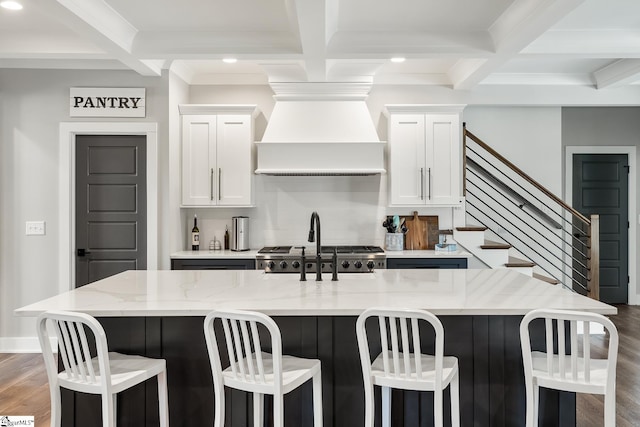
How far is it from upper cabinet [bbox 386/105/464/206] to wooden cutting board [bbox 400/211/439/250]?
33 cm

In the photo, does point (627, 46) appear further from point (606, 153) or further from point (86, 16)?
point (86, 16)

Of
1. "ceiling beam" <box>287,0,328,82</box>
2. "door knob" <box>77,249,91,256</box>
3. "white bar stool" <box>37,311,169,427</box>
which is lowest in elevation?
"white bar stool" <box>37,311,169,427</box>

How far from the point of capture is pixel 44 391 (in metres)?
3.61

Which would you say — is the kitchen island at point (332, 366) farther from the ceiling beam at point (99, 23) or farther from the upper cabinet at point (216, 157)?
the upper cabinet at point (216, 157)

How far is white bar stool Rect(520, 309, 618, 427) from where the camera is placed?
197 cm

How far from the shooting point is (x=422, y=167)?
4914 mm

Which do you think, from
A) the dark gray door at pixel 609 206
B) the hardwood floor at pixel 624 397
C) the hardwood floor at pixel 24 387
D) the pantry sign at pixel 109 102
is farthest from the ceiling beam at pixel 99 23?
the dark gray door at pixel 609 206

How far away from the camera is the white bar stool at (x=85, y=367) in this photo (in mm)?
2033

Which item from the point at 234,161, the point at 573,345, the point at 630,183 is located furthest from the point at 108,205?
A: the point at 630,183

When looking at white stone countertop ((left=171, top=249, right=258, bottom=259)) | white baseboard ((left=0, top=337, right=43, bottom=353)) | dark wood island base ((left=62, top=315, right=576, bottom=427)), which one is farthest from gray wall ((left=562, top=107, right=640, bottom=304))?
white baseboard ((left=0, top=337, right=43, bottom=353))

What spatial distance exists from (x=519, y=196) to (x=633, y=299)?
2368mm

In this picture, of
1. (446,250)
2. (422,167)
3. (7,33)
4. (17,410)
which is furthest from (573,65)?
(17,410)

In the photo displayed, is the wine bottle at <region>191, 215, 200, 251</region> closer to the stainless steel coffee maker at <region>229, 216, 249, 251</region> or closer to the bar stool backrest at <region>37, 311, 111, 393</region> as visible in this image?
the stainless steel coffee maker at <region>229, 216, 249, 251</region>

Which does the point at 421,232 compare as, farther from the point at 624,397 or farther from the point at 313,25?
the point at 313,25
